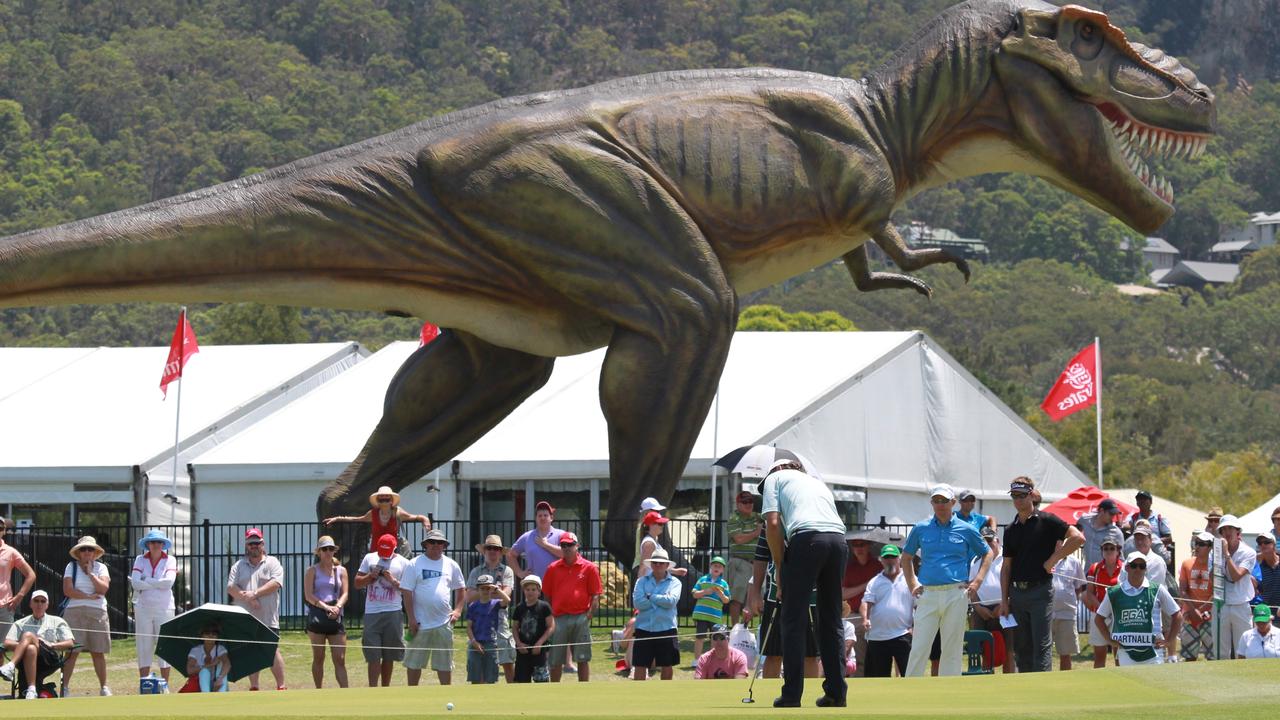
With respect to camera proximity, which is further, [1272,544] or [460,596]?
[1272,544]

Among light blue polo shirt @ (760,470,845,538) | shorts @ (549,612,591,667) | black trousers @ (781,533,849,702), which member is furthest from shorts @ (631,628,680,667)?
light blue polo shirt @ (760,470,845,538)

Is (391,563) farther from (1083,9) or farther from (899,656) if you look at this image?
(1083,9)

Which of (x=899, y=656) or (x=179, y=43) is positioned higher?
(x=179, y=43)

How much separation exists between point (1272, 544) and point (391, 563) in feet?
26.6

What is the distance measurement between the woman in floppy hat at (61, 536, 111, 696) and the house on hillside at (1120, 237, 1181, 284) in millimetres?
154456

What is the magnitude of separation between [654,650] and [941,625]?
107 inches

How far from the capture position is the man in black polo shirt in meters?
15.5

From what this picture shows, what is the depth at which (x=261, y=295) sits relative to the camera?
448 inches

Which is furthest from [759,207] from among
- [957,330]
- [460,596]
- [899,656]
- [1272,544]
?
[957,330]

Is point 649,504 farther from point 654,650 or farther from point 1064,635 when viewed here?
point 1064,635

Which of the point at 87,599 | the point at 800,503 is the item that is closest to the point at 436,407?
the point at 800,503

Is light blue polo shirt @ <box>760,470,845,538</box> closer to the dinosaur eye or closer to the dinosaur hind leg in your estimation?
the dinosaur hind leg

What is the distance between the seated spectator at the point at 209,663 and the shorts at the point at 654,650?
3.28 meters

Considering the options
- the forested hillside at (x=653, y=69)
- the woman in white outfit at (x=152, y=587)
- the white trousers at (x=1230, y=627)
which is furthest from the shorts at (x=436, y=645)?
the forested hillside at (x=653, y=69)
